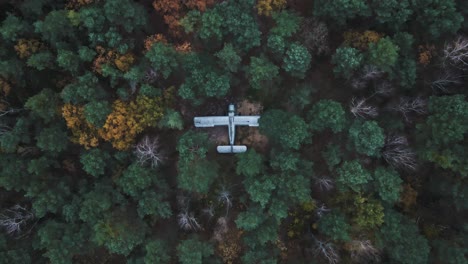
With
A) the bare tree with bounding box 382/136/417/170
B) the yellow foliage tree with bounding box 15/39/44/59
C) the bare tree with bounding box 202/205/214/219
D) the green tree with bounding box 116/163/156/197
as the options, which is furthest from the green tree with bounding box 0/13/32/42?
the bare tree with bounding box 382/136/417/170

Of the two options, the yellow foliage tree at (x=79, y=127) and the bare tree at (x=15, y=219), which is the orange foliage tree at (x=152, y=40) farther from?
the bare tree at (x=15, y=219)

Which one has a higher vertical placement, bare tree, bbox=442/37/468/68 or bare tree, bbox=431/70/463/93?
bare tree, bbox=442/37/468/68

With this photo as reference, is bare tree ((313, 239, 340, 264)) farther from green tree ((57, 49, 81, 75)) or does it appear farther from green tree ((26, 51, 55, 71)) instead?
green tree ((26, 51, 55, 71))

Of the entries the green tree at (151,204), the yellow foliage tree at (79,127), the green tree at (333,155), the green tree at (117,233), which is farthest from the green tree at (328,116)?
the yellow foliage tree at (79,127)

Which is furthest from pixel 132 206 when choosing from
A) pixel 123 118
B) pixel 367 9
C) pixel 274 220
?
pixel 367 9

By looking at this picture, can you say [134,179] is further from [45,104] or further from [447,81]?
[447,81]

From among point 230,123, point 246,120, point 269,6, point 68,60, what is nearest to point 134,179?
point 230,123
